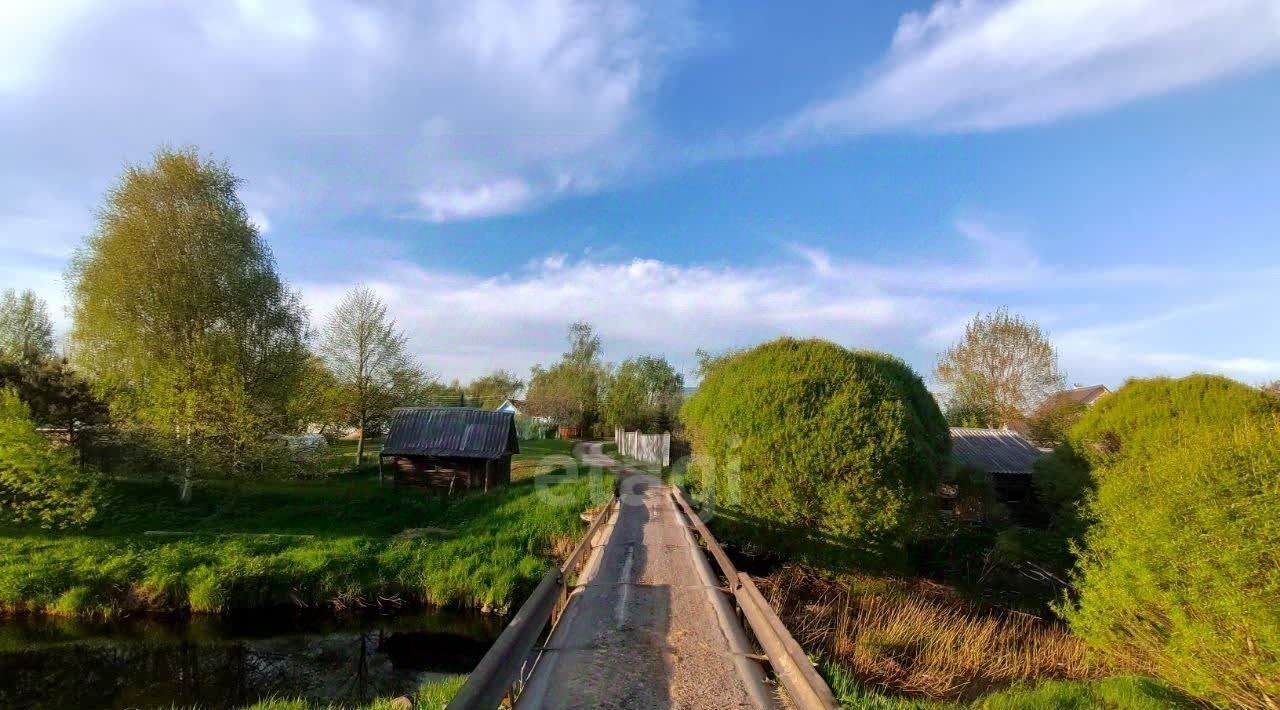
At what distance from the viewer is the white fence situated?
3050 cm

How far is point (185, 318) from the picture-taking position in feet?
71.8

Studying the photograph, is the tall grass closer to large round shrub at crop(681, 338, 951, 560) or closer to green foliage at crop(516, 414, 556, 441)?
large round shrub at crop(681, 338, 951, 560)

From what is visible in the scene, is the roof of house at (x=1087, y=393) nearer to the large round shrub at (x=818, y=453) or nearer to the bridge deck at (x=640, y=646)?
the large round shrub at (x=818, y=453)

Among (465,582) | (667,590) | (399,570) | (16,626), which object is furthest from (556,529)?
(16,626)

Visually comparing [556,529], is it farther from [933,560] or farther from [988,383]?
[988,383]

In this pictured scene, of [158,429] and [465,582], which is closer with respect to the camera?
[465,582]

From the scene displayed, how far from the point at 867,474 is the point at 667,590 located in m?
6.93

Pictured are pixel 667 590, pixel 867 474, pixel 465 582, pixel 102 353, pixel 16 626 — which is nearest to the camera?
pixel 667 590

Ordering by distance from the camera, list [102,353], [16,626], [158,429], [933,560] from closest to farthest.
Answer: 1. [16,626]
2. [933,560]
3. [158,429]
4. [102,353]

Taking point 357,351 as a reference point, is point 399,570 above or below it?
below

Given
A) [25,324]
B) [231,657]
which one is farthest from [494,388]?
[231,657]

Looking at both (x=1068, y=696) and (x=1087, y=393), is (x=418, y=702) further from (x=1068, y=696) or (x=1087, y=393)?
(x=1087, y=393)

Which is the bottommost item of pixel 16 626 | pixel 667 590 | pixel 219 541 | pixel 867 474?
pixel 16 626

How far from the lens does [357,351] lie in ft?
101
